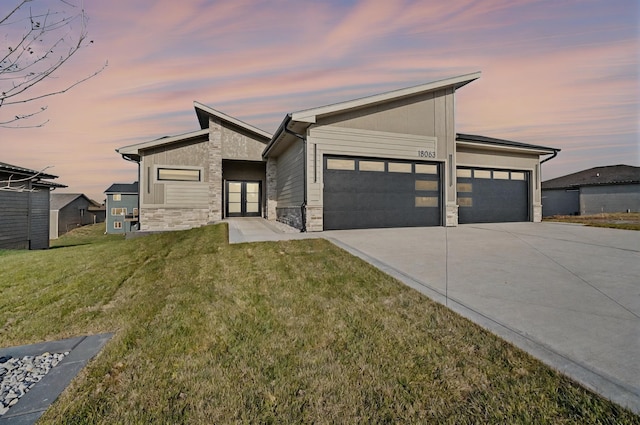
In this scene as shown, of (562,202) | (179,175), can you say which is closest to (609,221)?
(562,202)

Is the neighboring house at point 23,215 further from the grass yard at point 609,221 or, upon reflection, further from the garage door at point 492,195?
the grass yard at point 609,221

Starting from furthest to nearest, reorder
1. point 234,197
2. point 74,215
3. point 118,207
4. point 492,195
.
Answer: point 74,215 < point 118,207 < point 234,197 < point 492,195

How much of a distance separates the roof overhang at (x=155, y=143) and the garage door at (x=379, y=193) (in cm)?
793

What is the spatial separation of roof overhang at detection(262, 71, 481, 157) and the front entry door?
15.9 feet

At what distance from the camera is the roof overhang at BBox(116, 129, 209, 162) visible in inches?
480

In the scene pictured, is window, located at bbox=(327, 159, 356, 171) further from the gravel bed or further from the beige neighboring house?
the gravel bed

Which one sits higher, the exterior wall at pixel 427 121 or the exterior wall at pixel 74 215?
the exterior wall at pixel 427 121

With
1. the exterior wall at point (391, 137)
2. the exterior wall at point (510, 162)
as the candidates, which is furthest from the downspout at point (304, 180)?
the exterior wall at point (510, 162)

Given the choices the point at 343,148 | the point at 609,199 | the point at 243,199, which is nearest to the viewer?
the point at 343,148

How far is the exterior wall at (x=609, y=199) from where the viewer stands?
22031 millimetres

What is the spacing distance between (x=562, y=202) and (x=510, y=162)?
55.2 ft

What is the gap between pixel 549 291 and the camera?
3.64 meters

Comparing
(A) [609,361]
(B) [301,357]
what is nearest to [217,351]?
(B) [301,357]

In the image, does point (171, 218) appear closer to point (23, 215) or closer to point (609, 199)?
point (23, 215)
